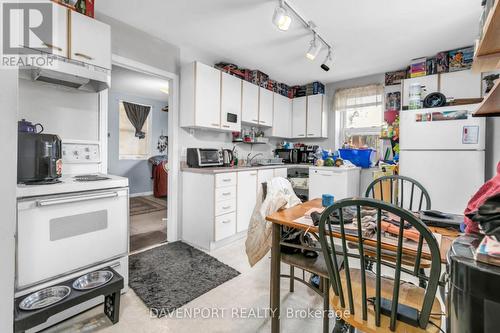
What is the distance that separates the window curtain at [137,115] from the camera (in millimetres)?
5364

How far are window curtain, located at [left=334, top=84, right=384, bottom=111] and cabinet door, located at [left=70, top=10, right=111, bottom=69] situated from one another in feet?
11.8

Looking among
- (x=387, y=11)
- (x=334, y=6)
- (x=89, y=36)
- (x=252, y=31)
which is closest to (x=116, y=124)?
(x=89, y=36)

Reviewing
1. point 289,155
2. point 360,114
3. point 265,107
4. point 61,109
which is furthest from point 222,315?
point 360,114

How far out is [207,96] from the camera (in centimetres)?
288

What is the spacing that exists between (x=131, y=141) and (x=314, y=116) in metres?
4.22

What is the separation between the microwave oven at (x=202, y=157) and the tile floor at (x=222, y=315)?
1.46m

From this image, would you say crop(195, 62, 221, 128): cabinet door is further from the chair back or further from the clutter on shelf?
the chair back

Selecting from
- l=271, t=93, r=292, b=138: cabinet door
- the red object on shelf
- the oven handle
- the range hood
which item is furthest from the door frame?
the red object on shelf

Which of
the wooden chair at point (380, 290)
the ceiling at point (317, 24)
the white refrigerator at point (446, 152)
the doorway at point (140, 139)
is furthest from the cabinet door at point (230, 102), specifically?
the wooden chair at point (380, 290)

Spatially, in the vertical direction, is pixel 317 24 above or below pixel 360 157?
above

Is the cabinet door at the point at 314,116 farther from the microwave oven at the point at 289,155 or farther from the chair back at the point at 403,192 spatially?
the chair back at the point at 403,192

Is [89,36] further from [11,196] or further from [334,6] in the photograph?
[334,6]

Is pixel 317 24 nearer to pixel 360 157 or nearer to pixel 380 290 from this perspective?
pixel 360 157

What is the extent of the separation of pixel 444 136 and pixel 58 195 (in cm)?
363
